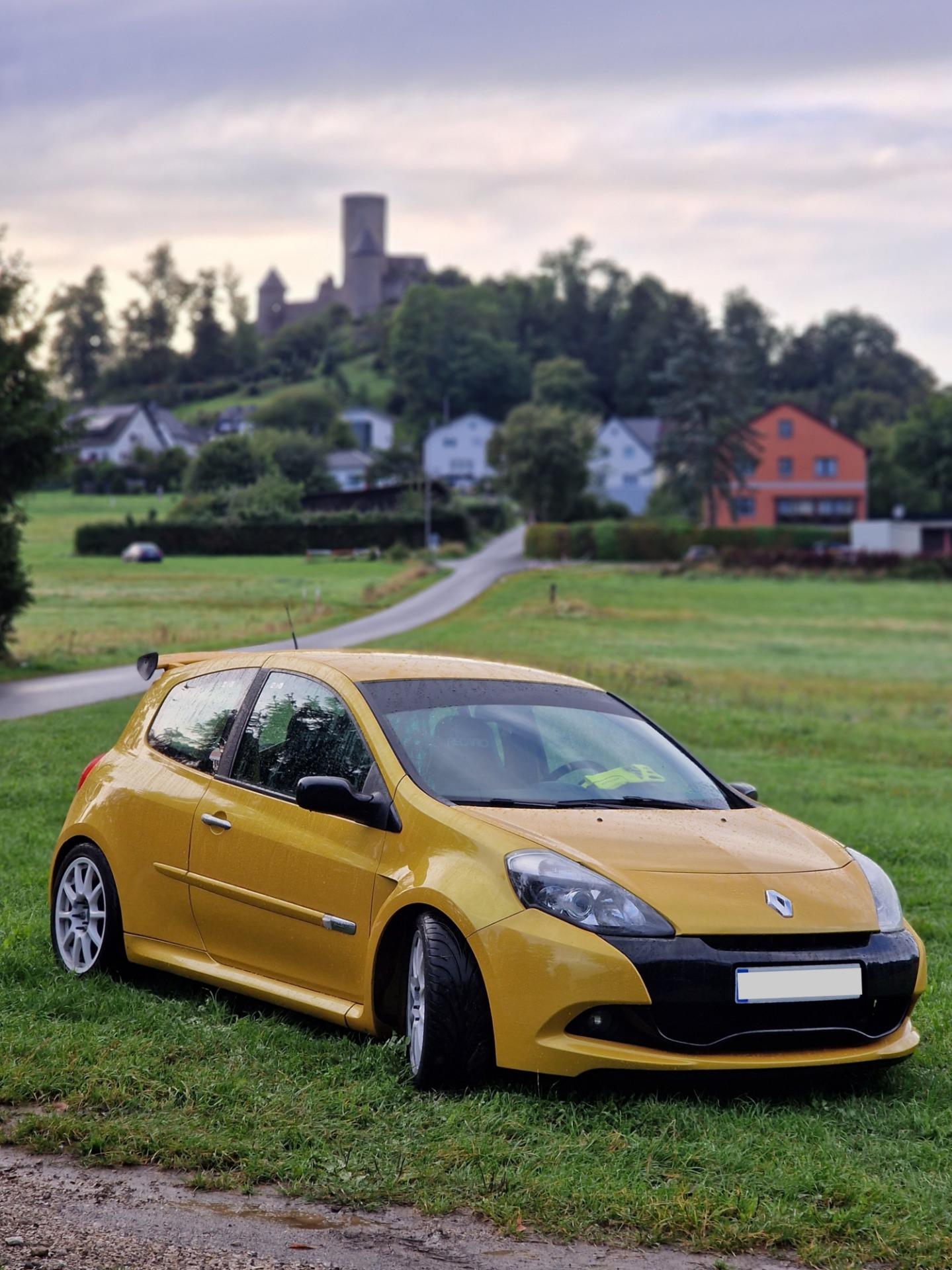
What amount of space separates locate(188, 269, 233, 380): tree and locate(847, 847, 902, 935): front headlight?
47879 mm

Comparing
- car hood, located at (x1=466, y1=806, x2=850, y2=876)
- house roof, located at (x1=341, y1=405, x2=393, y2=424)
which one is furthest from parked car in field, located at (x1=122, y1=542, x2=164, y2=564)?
car hood, located at (x1=466, y1=806, x2=850, y2=876)

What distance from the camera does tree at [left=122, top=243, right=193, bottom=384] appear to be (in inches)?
2125

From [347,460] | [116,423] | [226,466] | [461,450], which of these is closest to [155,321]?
[116,423]

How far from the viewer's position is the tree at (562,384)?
13638 centimetres

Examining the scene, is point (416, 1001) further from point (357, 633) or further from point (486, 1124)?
point (357, 633)

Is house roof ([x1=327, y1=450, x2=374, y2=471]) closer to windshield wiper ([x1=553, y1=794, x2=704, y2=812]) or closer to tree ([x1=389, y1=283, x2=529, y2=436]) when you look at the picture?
tree ([x1=389, y1=283, x2=529, y2=436])

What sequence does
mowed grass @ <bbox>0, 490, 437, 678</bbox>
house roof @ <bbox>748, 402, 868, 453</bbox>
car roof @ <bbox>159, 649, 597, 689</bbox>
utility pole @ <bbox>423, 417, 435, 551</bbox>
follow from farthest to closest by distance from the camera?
house roof @ <bbox>748, 402, 868, 453</bbox> → utility pole @ <bbox>423, 417, 435, 551</bbox> → mowed grass @ <bbox>0, 490, 437, 678</bbox> → car roof @ <bbox>159, 649, 597, 689</bbox>

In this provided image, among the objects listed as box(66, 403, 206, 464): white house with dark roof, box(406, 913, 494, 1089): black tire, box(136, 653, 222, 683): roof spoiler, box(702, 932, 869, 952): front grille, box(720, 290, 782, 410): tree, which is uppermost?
box(720, 290, 782, 410): tree

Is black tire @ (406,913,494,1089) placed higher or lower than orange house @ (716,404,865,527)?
lower

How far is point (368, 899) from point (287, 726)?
3.59ft

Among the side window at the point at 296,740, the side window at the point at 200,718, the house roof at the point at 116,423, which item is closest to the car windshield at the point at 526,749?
the side window at the point at 296,740

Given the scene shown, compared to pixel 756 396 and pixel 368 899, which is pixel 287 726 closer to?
pixel 368 899

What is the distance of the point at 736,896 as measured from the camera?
17.6ft

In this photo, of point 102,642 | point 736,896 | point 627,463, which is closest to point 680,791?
point 736,896
